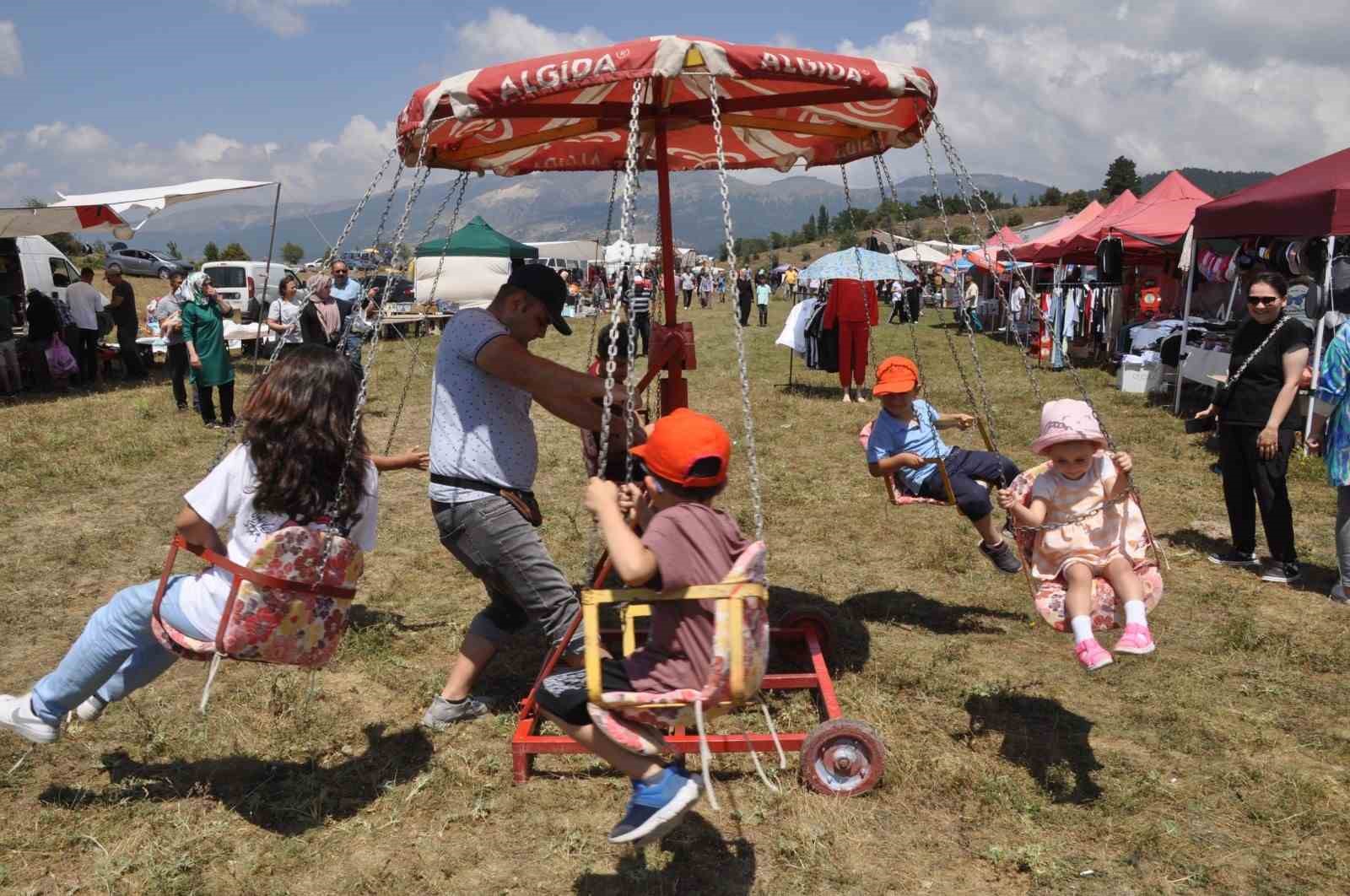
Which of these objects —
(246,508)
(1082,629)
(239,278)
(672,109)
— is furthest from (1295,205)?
(239,278)

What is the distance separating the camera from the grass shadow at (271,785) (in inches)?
145

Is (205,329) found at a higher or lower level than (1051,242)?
lower

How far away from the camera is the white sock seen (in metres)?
3.70

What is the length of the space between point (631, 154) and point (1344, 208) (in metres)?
8.46

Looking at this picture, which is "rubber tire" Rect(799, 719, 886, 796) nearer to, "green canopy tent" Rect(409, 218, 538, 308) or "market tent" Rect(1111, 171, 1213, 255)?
"market tent" Rect(1111, 171, 1213, 255)

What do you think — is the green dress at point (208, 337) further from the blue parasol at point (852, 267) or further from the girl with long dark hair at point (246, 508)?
the blue parasol at point (852, 267)

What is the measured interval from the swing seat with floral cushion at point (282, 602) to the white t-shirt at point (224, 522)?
0.21 feet

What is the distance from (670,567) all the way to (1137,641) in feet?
6.58

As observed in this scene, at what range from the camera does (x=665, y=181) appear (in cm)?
496

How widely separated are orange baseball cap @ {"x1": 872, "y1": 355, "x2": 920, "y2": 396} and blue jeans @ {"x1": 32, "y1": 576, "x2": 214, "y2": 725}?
3.42 meters

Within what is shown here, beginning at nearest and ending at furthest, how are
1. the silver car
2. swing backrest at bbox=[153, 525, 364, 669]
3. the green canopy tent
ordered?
swing backrest at bbox=[153, 525, 364, 669] → the green canopy tent → the silver car

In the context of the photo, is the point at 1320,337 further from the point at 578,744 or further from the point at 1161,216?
the point at 578,744

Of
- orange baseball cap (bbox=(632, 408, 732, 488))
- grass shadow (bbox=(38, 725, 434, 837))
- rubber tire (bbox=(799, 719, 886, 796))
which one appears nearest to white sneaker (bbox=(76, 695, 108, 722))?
grass shadow (bbox=(38, 725, 434, 837))

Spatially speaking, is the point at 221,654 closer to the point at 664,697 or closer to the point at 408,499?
the point at 664,697
